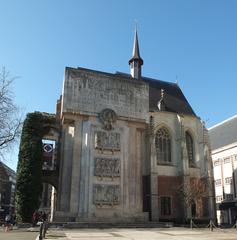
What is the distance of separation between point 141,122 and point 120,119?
264 centimetres

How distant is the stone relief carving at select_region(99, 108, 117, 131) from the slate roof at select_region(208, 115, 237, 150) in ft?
82.8

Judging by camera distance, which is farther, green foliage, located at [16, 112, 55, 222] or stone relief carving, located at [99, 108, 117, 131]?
stone relief carving, located at [99, 108, 117, 131]

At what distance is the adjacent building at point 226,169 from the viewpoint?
164 ft

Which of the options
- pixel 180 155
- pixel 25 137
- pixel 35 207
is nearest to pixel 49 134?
pixel 25 137

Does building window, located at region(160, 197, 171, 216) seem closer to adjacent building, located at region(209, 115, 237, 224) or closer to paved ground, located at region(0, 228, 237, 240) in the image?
paved ground, located at region(0, 228, 237, 240)

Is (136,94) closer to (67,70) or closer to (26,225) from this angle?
(67,70)

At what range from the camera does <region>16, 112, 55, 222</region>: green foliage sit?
31.7 metres

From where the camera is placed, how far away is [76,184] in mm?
32500

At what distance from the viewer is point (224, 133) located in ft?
185

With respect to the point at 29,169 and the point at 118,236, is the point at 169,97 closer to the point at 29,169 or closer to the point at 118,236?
the point at 29,169

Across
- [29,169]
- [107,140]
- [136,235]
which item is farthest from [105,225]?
[29,169]

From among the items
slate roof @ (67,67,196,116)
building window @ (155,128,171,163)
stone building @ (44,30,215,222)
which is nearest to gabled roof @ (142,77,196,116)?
slate roof @ (67,67,196,116)

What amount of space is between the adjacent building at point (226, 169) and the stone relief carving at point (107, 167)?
2295 cm

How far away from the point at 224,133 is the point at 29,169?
3595 centimetres
